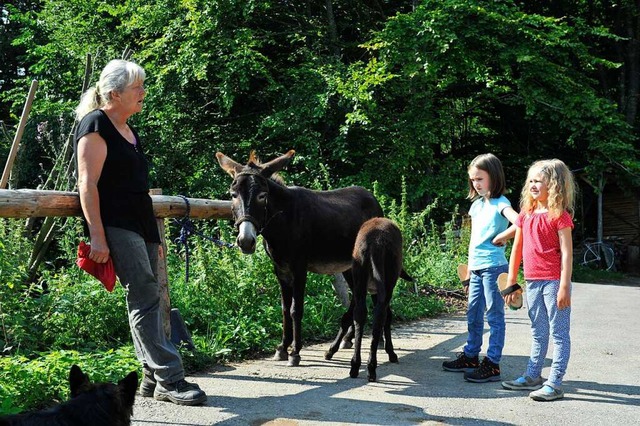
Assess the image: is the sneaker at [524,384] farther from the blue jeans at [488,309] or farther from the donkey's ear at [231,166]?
the donkey's ear at [231,166]

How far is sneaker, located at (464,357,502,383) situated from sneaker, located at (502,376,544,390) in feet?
0.82

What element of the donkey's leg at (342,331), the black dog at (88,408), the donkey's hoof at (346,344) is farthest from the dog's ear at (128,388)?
the donkey's hoof at (346,344)

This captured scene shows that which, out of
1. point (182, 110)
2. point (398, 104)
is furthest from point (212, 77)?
point (398, 104)

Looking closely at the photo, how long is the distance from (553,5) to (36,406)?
73.0ft

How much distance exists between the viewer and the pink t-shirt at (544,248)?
521 cm

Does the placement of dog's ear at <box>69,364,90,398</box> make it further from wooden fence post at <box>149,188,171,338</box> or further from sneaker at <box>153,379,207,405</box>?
wooden fence post at <box>149,188,171,338</box>

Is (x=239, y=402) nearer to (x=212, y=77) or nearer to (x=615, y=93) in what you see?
(x=212, y=77)

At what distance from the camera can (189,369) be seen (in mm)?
5887

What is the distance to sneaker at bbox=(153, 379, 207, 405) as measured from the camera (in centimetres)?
468

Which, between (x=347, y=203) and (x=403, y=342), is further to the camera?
(x=403, y=342)

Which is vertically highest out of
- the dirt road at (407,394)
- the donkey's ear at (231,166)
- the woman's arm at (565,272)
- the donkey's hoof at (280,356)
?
the donkey's ear at (231,166)

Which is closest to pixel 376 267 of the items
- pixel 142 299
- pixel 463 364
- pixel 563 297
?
pixel 463 364

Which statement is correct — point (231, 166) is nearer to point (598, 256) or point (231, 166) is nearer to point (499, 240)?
point (499, 240)

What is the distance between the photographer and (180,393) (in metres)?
4.71
